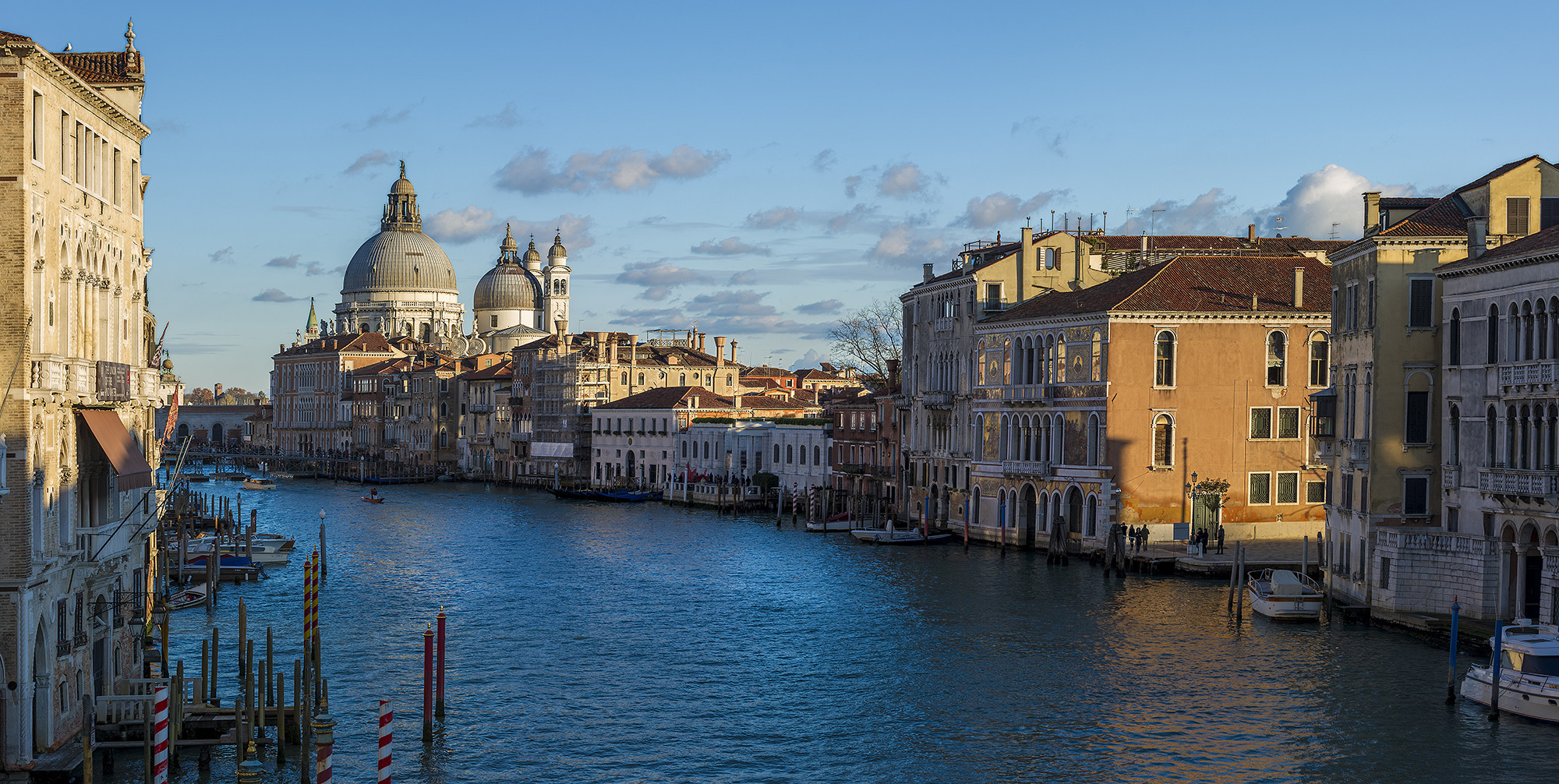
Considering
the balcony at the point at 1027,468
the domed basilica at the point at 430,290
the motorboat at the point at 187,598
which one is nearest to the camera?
the motorboat at the point at 187,598

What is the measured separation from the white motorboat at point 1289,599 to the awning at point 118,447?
19.5 m

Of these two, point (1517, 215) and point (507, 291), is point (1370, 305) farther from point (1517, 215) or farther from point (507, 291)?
point (507, 291)

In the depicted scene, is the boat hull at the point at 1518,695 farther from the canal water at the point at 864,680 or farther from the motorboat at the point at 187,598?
the motorboat at the point at 187,598

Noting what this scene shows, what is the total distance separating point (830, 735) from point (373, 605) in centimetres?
1531

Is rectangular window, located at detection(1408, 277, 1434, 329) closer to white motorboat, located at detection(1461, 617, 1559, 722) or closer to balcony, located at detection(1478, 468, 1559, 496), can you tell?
balcony, located at detection(1478, 468, 1559, 496)

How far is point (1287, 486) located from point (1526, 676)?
2043 centimetres

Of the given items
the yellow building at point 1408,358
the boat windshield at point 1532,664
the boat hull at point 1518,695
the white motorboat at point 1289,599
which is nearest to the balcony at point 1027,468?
the white motorboat at point 1289,599

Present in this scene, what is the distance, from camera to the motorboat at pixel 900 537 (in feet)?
148

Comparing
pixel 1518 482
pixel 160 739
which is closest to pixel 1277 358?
pixel 1518 482

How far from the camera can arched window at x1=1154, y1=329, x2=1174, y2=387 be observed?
39688mm

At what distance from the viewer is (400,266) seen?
434 ft

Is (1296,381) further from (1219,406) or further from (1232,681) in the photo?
(1232,681)

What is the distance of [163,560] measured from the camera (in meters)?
32.3

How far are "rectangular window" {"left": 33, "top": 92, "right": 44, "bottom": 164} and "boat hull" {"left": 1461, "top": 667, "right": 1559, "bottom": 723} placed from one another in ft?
60.1
